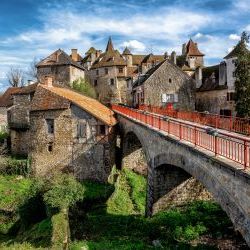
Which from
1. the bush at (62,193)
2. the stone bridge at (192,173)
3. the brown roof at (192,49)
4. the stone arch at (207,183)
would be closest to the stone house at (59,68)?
the brown roof at (192,49)

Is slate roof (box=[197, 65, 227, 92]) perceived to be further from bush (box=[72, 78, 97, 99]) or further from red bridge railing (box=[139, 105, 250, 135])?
red bridge railing (box=[139, 105, 250, 135])

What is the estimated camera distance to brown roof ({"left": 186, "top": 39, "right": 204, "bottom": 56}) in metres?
65.3

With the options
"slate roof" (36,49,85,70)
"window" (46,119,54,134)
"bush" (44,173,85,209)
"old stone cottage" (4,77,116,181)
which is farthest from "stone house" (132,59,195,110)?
"bush" (44,173,85,209)

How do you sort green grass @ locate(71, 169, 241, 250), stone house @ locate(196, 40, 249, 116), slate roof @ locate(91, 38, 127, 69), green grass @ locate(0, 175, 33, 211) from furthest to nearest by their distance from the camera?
1. slate roof @ locate(91, 38, 127, 69)
2. stone house @ locate(196, 40, 249, 116)
3. green grass @ locate(0, 175, 33, 211)
4. green grass @ locate(71, 169, 241, 250)

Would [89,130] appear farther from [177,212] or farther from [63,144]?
[177,212]

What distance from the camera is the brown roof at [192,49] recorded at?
214 feet

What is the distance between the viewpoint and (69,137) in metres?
33.5

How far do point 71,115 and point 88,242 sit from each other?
56.6 feet

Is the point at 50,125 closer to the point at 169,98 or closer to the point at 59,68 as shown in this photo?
the point at 169,98

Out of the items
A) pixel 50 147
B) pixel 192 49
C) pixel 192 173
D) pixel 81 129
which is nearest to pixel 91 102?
pixel 81 129

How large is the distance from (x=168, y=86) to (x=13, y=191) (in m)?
22.8

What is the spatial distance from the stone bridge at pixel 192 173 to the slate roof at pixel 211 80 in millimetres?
20364

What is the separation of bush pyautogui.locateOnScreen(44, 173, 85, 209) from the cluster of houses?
775 centimetres

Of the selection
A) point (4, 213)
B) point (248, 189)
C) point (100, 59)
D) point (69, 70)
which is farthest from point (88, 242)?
point (100, 59)
